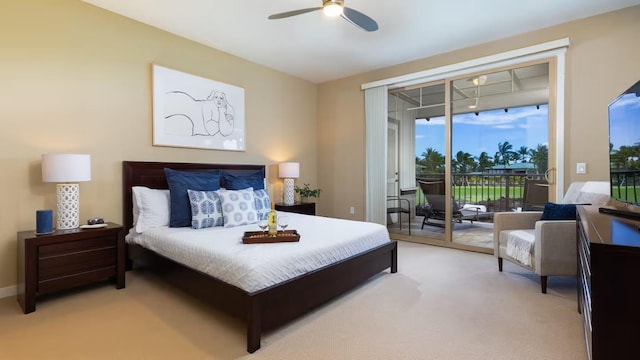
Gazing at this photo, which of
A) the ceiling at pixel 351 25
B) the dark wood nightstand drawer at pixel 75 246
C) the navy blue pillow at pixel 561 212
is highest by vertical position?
the ceiling at pixel 351 25

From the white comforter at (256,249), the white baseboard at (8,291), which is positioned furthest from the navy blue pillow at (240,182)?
the white baseboard at (8,291)

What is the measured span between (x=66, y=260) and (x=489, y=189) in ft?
16.6

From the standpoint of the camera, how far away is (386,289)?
2820mm

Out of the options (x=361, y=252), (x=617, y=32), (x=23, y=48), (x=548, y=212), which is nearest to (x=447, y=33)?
(x=617, y=32)

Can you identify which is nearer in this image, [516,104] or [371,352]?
[371,352]

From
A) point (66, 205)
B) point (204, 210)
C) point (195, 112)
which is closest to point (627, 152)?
point (204, 210)

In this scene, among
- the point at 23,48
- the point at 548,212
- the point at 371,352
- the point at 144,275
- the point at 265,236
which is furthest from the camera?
the point at 144,275

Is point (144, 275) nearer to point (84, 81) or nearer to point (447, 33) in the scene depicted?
point (84, 81)

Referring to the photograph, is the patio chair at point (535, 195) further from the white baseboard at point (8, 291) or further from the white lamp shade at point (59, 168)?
the white baseboard at point (8, 291)

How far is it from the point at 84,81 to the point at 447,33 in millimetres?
4127

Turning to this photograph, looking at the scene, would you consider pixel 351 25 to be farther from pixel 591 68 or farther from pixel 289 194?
pixel 591 68

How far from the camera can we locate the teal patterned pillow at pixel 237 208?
321 centimetres

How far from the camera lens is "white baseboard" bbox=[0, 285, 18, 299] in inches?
106

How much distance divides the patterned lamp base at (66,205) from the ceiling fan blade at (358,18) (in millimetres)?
2945
